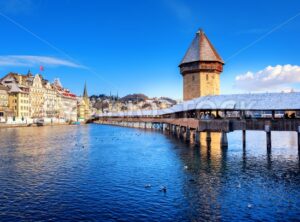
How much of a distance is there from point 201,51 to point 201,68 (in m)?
3.73

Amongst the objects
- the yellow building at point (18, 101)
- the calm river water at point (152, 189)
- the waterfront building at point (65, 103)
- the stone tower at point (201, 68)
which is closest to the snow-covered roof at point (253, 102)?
the calm river water at point (152, 189)

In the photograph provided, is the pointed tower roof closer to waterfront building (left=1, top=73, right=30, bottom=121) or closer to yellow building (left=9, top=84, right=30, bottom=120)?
waterfront building (left=1, top=73, right=30, bottom=121)

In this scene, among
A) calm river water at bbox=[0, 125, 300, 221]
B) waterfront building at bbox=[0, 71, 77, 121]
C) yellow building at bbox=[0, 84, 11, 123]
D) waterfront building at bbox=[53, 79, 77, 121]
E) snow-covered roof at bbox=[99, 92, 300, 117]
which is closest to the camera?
calm river water at bbox=[0, 125, 300, 221]

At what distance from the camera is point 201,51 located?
66.8 m

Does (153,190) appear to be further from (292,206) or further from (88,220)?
(292,206)

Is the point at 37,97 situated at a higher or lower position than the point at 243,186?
higher

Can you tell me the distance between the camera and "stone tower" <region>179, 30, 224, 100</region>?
66.5 meters

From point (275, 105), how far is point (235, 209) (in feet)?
68.8

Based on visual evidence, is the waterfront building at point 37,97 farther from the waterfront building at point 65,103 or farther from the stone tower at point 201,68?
the stone tower at point 201,68

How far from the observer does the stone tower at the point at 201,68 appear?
218 ft

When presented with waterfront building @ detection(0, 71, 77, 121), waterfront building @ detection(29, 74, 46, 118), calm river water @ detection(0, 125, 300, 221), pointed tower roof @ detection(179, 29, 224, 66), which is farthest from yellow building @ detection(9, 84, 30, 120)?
calm river water @ detection(0, 125, 300, 221)

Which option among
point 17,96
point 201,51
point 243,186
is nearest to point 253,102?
point 243,186

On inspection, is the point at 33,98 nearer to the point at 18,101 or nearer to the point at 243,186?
the point at 18,101

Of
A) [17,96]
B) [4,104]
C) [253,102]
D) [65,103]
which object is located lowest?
[253,102]
